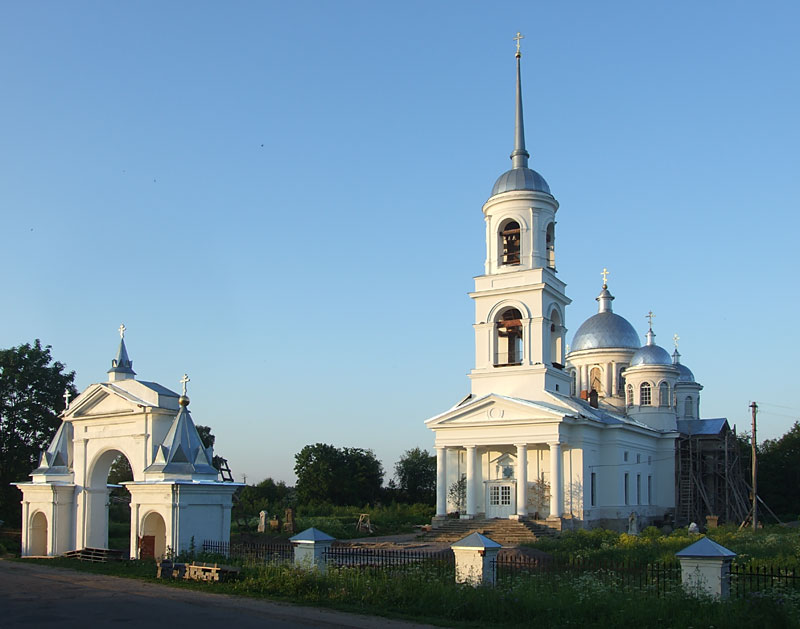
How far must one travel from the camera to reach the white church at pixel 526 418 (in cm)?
3303

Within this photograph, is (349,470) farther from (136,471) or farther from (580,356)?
(136,471)

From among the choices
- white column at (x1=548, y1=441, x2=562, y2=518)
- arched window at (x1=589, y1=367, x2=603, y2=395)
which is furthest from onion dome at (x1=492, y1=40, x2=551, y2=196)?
arched window at (x1=589, y1=367, x2=603, y2=395)

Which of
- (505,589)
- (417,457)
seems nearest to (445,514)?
(505,589)

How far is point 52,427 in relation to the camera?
40.4 meters

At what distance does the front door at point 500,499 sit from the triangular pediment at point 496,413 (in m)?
3.07

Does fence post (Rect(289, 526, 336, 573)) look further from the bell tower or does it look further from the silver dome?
the silver dome

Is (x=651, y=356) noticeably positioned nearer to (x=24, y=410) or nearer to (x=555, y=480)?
(x=555, y=480)

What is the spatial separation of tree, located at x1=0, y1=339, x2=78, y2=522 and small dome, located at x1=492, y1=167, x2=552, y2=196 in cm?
2231

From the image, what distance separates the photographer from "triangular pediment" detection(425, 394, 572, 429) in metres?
32.4

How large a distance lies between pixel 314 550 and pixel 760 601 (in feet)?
28.4

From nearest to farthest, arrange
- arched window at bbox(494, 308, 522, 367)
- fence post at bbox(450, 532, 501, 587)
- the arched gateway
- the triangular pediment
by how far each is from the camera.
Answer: fence post at bbox(450, 532, 501, 587)
the arched gateway
the triangular pediment
arched window at bbox(494, 308, 522, 367)

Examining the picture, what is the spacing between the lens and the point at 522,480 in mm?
32625

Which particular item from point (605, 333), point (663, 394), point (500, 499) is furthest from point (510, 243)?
point (605, 333)

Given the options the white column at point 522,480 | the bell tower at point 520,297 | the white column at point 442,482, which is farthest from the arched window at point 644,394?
the white column at point 442,482
